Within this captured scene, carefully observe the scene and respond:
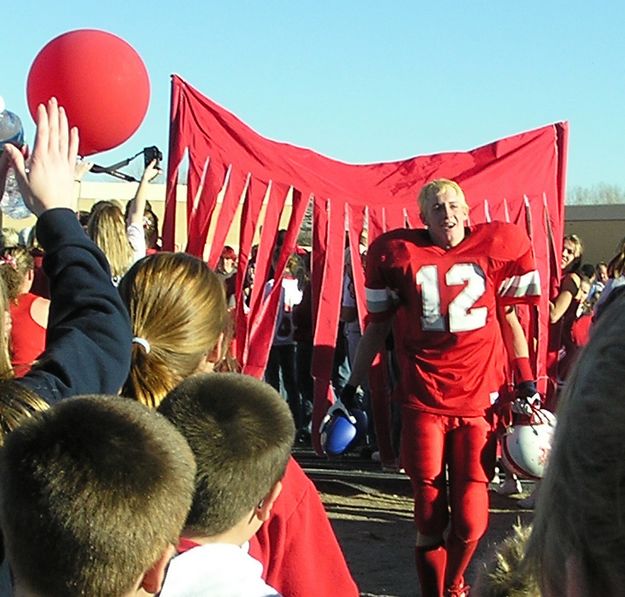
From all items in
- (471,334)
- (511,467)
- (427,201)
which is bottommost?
(511,467)

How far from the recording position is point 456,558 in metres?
4.94

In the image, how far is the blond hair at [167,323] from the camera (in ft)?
9.15

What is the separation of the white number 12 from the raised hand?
113 inches

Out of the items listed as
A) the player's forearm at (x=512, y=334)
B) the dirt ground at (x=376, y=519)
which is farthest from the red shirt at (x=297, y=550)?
the player's forearm at (x=512, y=334)

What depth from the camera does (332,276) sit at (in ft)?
26.1

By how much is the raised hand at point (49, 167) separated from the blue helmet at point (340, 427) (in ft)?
11.7

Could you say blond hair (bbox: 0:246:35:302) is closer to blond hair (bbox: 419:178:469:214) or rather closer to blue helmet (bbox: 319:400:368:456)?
blue helmet (bbox: 319:400:368:456)

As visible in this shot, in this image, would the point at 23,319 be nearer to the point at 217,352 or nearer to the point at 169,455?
the point at 217,352

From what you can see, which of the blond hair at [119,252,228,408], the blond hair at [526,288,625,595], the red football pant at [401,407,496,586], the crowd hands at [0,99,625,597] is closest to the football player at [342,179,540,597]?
the red football pant at [401,407,496,586]

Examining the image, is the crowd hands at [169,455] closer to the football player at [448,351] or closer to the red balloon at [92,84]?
the football player at [448,351]

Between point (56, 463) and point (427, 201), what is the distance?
359 centimetres

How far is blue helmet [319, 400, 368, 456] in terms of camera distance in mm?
5777

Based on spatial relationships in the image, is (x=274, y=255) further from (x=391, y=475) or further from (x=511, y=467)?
(x=511, y=467)

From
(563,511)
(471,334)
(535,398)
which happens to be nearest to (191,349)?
(563,511)
